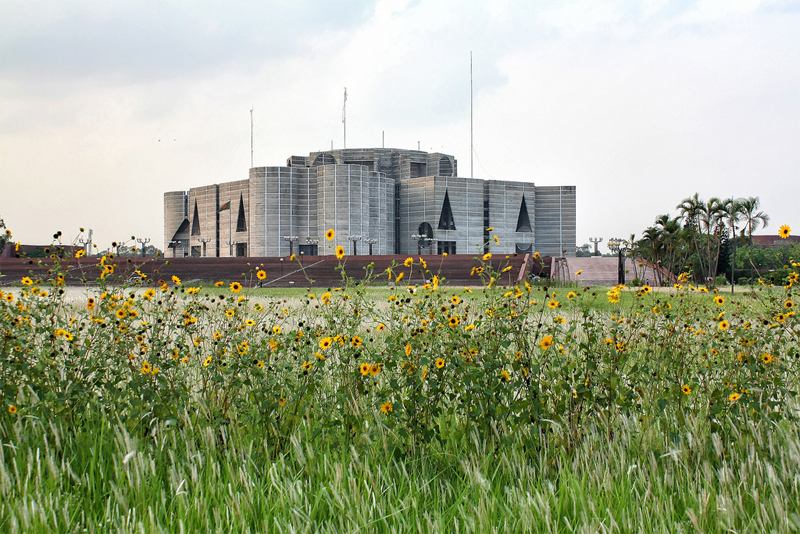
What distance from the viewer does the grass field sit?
222 cm

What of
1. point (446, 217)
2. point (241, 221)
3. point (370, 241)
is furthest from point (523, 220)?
point (241, 221)

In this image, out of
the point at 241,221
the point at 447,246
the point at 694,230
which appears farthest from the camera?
the point at 241,221

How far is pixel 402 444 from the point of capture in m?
2.95

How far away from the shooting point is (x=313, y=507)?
7.46 ft

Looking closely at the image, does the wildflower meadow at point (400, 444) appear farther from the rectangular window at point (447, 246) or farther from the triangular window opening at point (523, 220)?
the triangular window opening at point (523, 220)

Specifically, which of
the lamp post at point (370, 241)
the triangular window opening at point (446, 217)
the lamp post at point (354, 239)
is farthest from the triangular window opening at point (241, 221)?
the triangular window opening at point (446, 217)

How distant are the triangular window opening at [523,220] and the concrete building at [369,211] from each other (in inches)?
4.1

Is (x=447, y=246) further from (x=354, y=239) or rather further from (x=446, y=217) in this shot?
(x=354, y=239)

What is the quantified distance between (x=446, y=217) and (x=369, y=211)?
806 cm

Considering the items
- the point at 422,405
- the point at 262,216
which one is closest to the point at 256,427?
the point at 422,405

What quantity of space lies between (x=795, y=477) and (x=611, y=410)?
0.89 m

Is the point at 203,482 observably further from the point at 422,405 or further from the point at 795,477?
the point at 795,477

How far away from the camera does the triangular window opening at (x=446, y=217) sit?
59.2m

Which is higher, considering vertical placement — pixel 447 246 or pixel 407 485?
pixel 447 246
